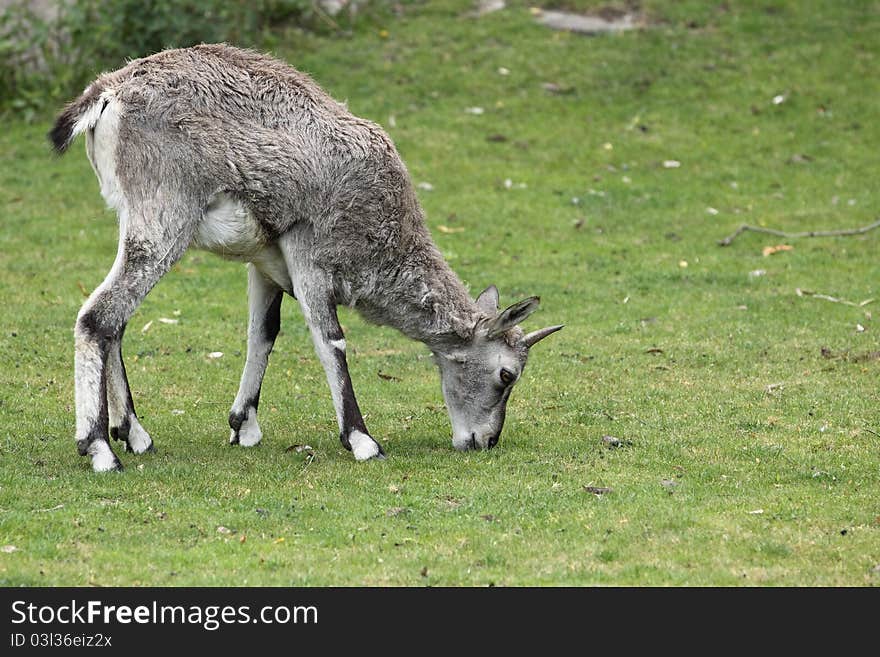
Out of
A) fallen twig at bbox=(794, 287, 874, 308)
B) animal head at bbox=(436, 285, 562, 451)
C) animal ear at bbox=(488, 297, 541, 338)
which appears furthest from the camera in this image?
fallen twig at bbox=(794, 287, 874, 308)

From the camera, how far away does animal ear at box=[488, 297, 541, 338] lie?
9617mm

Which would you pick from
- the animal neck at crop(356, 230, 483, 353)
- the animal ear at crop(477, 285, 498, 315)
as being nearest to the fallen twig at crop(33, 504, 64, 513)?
the animal neck at crop(356, 230, 483, 353)

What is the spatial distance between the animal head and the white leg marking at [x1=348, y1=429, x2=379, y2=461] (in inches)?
31.3

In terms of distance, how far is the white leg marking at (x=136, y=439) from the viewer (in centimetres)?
950

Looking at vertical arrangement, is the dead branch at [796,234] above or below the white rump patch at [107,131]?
below

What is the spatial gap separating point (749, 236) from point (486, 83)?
648cm

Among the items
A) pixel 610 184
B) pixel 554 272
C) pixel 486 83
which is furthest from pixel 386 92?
pixel 554 272

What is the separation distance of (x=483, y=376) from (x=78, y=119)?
3607mm

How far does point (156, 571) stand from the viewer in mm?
6914

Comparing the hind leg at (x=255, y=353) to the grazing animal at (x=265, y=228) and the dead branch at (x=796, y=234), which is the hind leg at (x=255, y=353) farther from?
the dead branch at (x=796, y=234)

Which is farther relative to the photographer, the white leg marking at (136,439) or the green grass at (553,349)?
the white leg marking at (136,439)

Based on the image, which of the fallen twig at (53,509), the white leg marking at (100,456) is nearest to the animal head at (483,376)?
the white leg marking at (100,456)

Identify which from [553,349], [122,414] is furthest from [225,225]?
[553,349]

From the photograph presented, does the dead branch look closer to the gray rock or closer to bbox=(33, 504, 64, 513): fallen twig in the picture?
the gray rock
